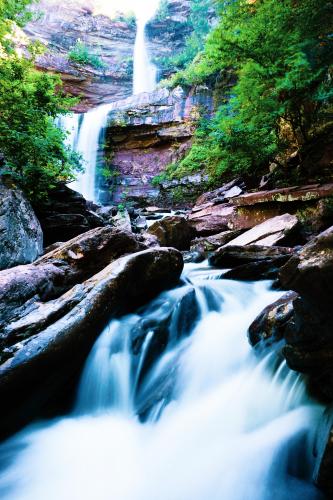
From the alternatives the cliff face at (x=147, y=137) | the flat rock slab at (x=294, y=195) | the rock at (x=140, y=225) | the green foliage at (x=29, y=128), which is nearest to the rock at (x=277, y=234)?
the flat rock slab at (x=294, y=195)

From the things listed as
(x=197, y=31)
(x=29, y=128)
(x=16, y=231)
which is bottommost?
(x=16, y=231)

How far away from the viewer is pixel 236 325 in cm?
423

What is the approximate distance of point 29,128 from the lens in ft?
22.5

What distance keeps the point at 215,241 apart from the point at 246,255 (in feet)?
8.12

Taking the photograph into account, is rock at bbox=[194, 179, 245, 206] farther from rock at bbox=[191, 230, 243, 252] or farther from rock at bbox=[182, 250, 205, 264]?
rock at bbox=[182, 250, 205, 264]

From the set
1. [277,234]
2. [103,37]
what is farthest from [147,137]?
[103,37]

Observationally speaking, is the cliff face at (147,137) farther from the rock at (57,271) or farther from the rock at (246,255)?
the rock at (57,271)

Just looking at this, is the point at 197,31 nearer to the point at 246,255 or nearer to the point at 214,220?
the point at 214,220

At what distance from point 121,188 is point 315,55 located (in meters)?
13.0

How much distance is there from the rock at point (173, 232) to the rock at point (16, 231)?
306cm

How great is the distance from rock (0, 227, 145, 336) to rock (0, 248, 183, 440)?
37 centimetres

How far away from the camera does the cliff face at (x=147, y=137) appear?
1845 centimetres

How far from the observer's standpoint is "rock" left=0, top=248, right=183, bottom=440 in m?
2.92

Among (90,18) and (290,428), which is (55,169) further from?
(90,18)
